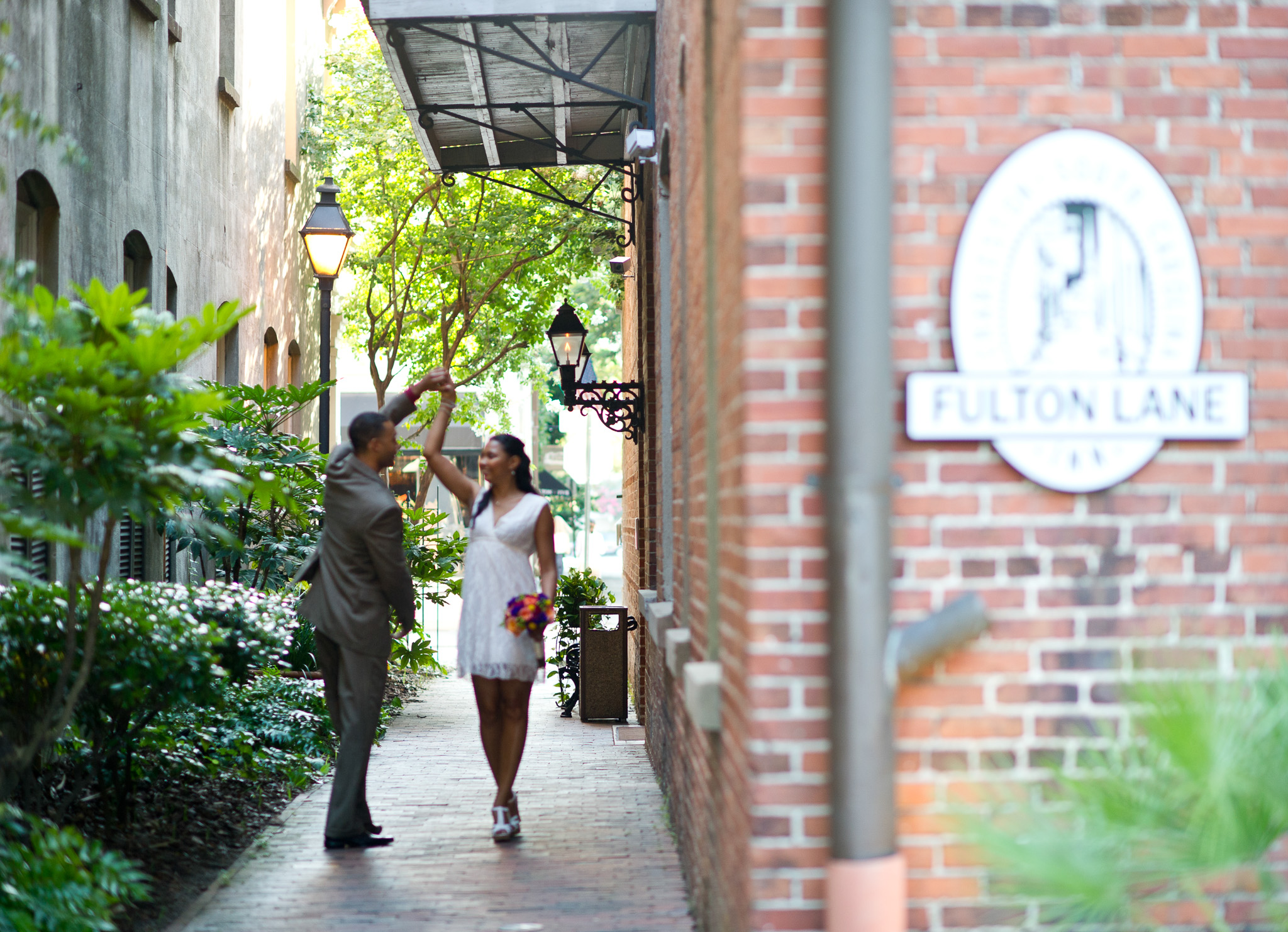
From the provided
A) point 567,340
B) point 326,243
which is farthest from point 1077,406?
point 326,243

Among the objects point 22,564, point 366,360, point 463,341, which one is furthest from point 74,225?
point 366,360

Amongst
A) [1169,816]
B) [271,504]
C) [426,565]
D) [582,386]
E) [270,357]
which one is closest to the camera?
[1169,816]

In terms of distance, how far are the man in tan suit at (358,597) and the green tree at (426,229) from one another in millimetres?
12113

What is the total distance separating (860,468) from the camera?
3184 mm

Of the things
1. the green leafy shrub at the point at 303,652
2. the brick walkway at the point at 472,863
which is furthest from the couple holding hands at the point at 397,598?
the green leafy shrub at the point at 303,652

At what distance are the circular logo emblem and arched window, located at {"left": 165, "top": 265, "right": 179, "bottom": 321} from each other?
31.8 feet

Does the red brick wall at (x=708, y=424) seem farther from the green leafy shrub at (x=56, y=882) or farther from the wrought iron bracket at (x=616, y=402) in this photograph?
the wrought iron bracket at (x=616, y=402)

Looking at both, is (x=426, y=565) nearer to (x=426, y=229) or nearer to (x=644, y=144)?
(x=644, y=144)

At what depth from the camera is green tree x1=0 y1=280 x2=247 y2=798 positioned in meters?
4.75

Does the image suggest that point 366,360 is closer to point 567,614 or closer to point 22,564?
point 567,614

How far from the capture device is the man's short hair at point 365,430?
22.2 feet

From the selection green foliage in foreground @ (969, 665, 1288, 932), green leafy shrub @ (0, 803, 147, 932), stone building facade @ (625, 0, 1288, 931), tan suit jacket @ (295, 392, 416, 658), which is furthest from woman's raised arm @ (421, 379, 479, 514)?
green foliage in foreground @ (969, 665, 1288, 932)

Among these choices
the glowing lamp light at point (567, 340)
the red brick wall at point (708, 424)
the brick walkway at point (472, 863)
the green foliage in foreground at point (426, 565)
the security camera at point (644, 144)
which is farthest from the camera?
the green foliage in foreground at point (426, 565)

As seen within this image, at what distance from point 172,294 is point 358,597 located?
6.40m
